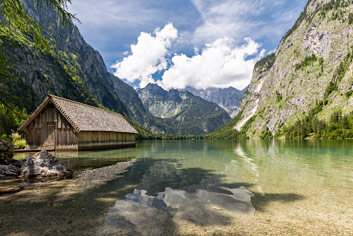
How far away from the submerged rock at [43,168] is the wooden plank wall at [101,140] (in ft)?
67.8

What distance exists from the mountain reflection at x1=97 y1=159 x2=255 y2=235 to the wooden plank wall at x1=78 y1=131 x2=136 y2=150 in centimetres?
2667

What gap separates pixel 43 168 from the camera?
42.4ft

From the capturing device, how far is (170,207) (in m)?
7.40

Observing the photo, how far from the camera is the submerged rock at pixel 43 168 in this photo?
1265 cm

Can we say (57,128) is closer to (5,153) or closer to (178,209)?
(5,153)

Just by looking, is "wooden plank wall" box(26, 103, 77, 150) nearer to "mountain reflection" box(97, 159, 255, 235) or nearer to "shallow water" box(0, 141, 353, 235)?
"shallow water" box(0, 141, 353, 235)

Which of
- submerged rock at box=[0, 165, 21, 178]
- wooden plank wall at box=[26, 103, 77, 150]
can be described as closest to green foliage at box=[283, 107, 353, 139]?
wooden plank wall at box=[26, 103, 77, 150]

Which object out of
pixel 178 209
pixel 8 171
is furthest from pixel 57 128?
pixel 178 209

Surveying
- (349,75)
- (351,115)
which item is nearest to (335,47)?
(349,75)

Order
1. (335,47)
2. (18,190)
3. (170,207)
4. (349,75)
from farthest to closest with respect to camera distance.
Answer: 1. (335,47)
2. (349,75)
3. (18,190)
4. (170,207)

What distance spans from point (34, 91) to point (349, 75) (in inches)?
9093

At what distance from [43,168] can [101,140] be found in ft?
86.9

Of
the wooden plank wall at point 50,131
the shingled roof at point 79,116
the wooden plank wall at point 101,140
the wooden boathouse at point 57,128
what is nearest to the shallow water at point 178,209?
the wooden boathouse at point 57,128

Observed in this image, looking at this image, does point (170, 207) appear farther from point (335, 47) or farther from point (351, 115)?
point (335, 47)
